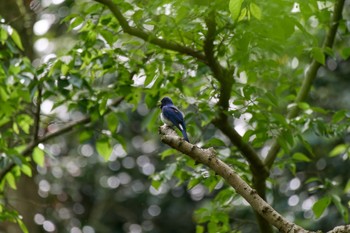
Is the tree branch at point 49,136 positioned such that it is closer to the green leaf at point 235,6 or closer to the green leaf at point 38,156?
the green leaf at point 38,156

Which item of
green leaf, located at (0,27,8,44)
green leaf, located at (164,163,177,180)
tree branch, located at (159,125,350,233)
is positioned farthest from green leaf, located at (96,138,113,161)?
tree branch, located at (159,125,350,233)

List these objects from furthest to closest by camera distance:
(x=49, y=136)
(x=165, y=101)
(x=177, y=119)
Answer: (x=49, y=136) < (x=165, y=101) < (x=177, y=119)

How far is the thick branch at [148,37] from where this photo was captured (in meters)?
4.74

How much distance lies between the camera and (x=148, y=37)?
4824mm

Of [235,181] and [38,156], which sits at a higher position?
[235,181]

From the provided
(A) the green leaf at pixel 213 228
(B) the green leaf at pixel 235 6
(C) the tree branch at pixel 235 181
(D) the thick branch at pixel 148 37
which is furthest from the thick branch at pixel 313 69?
(B) the green leaf at pixel 235 6

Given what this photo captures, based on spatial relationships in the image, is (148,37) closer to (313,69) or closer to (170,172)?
(170,172)

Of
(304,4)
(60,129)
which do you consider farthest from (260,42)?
(60,129)

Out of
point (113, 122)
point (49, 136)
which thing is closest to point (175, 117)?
point (113, 122)

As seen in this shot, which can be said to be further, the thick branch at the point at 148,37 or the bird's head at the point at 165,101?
the bird's head at the point at 165,101

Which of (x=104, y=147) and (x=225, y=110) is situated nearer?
(x=225, y=110)

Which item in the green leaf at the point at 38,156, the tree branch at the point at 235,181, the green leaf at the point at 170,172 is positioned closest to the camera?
the tree branch at the point at 235,181

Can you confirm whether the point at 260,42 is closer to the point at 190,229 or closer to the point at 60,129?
the point at 60,129

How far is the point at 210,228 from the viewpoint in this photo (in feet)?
17.5
